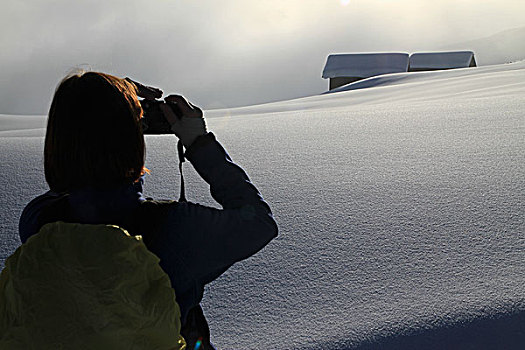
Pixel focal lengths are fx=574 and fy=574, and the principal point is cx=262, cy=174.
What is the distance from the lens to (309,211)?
229 centimetres

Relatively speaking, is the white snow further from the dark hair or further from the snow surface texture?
the dark hair

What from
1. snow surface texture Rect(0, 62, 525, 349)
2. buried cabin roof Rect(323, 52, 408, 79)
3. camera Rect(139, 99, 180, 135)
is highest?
camera Rect(139, 99, 180, 135)

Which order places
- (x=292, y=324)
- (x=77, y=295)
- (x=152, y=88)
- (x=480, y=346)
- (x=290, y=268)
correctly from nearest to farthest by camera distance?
(x=77, y=295), (x=152, y=88), (x=480, y=346), (x=292, y=324), (x=290, y=268)

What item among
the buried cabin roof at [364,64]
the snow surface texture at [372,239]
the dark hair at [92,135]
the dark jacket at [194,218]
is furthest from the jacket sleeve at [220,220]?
the buried cabin roof at [364,64]

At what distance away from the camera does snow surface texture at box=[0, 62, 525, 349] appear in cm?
161

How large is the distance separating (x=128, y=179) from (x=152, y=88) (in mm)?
224

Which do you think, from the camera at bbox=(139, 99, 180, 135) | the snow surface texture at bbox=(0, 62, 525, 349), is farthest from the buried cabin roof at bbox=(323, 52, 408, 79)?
the camera at bbox=(139, 99, 180, 135)

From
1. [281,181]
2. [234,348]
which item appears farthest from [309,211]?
[234,348]

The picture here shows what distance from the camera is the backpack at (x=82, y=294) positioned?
0.76 m

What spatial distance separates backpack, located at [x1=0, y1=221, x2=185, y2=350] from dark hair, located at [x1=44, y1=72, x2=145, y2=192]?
72 millimetres

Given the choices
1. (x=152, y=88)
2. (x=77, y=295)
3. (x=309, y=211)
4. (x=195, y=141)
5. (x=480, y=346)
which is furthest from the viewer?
(x=309, y=211)

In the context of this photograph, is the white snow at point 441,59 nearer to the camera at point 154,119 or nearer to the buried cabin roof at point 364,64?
the buried cabin roof at point 364,64

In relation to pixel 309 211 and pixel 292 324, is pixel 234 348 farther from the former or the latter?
pixel 309 211

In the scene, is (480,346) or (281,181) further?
(281,181)
